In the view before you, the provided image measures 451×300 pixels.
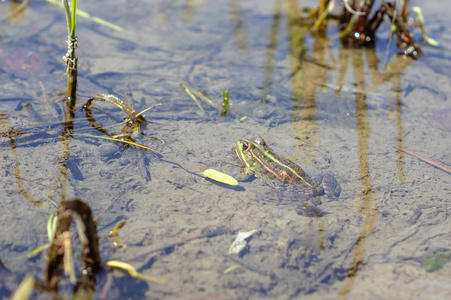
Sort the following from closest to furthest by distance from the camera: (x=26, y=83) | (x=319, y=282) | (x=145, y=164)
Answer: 1. (x=319, y=282)
2. (x=145, y=164)
3. (x=26, y=83)

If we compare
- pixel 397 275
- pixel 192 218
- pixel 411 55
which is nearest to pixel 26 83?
pixel 192 218

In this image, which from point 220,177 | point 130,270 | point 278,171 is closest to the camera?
point 130,270

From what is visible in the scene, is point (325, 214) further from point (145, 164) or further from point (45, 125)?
point (45, 125)

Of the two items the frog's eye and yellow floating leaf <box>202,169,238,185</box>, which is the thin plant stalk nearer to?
yellow floating leaf <box>202,169,238,185</box>

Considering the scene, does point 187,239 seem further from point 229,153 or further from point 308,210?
point 229,153

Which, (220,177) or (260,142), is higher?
(260,142)

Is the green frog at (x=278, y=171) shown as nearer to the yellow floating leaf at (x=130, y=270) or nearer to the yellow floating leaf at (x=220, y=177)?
the yellow floating leaf at (x=220, y=177)

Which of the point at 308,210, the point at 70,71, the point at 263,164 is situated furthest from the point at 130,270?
the point at 70,71
